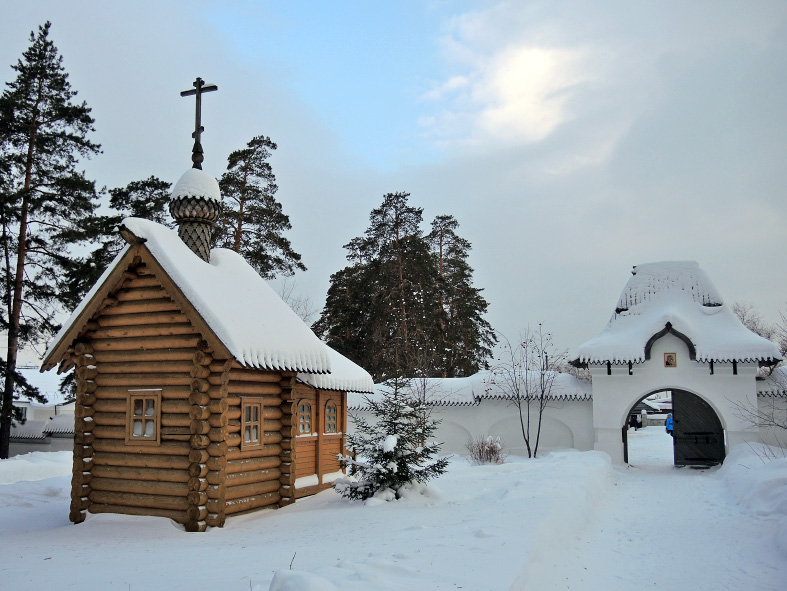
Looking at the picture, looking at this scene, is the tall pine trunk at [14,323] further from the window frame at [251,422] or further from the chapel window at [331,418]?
the window frame at [251,422]

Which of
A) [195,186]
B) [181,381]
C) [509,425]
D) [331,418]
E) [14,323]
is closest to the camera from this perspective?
[181,381]

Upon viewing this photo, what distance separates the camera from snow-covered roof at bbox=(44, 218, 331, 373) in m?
9.48

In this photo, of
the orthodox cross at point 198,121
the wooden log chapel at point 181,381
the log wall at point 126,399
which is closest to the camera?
the wooden log chapel at point 181,381

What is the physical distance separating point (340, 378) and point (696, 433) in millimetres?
14856

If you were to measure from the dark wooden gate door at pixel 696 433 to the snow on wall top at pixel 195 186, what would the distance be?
17.3 meters

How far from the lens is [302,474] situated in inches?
488

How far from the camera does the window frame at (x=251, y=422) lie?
33.9 feet

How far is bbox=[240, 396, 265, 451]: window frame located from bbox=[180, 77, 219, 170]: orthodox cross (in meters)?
4.62

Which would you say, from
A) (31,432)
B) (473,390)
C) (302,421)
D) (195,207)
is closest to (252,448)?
(302,421)

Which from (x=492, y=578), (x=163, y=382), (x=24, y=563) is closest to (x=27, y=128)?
(x=163, y=382)

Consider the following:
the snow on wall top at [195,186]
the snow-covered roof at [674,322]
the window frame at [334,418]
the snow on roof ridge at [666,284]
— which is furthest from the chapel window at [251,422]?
the snow on roof ridge at [666,284]

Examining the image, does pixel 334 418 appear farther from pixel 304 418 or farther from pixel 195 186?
pixel 195 186

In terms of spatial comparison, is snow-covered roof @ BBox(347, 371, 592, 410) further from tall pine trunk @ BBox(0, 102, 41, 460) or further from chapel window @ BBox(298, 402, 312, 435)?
tall pine trunk @ BBox(0, 102, 41, 460)

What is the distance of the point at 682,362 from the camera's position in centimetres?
2083
